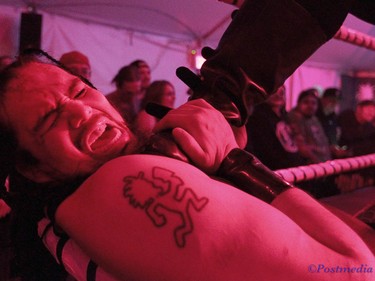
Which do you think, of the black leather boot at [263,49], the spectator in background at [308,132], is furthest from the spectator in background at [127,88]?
the black leather boot at [263,49]

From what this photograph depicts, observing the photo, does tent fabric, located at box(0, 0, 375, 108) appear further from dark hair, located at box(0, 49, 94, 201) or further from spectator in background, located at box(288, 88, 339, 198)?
dark hair, located at box(0, 49, 94, 201)

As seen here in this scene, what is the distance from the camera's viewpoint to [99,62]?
11.6 feet

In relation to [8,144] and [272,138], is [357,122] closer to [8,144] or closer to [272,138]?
[272,138]

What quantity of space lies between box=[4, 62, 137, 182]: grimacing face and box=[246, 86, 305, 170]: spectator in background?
3.93 ft

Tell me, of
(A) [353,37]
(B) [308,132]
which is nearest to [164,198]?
(A) [353,37]

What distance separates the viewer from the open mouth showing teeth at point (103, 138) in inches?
21.1

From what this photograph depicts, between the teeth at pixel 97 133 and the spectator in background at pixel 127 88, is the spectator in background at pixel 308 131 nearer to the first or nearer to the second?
the spectator in background at pixel 127 88

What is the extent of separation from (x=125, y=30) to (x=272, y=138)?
7.90 ft

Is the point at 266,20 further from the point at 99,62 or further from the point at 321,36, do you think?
the point at 99,62

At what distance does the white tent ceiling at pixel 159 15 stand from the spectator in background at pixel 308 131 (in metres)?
1.18

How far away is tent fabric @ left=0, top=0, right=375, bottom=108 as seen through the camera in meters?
3.14

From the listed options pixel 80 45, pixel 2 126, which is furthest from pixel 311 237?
pixel 80 45

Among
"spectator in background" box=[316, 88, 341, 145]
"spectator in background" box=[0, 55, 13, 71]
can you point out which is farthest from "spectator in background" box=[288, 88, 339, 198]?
"spectator in background" box=[0, 55, 13, 71]

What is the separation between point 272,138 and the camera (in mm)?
1799
